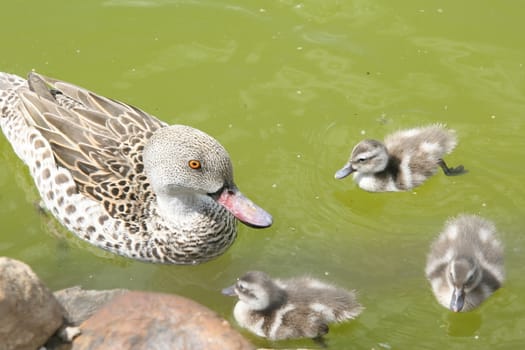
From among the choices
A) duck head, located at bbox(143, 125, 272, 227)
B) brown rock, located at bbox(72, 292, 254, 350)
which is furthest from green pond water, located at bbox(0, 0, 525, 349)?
brown rock, located at bbox(72, 292, 254, 350)

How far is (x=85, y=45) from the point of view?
686 cm

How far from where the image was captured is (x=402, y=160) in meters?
5.73

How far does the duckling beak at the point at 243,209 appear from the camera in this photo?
4.74 meters

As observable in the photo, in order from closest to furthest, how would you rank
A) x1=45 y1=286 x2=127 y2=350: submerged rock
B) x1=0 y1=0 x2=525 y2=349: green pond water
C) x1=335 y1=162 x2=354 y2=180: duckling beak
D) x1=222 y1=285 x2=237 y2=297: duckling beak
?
x1=45 y1=286 x2=127 y2=350: submerged rock → x1=222 y1=285 x2=237 y2=297: duckling beak → x1=0 y1=0 x2=525 y2=349: green pond water → x1=335 y1=162 x2=354 y2=180: duckling beak

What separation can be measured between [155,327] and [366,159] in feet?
7.31

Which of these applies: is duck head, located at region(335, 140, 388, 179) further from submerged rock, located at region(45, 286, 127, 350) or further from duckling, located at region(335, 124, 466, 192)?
submerged rock, located at region(45, 286, 127, 350)

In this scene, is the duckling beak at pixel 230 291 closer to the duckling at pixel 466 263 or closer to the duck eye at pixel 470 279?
the duckling at pixel 466 263

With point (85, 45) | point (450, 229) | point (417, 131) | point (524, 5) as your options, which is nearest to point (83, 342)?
point (450, 229)

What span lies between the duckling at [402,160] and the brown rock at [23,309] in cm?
241

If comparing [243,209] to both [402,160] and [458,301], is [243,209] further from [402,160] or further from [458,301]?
[402,160]

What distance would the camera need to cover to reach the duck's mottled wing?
5.09 m

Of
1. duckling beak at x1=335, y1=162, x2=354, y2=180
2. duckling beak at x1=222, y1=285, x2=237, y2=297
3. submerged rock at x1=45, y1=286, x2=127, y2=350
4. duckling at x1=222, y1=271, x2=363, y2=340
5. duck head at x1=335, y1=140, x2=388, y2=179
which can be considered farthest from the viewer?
duckling beak at x1=335, y1=162, x2=354, y2=180

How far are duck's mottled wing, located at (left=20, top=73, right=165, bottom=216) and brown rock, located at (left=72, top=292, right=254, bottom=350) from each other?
42.2 inches

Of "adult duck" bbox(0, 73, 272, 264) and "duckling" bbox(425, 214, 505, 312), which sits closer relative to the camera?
"duckling" bbox(425, 214, 505, 312)
